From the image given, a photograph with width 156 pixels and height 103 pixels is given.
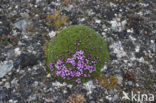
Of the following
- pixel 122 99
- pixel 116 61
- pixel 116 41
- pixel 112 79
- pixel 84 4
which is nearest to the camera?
pixel 122 99

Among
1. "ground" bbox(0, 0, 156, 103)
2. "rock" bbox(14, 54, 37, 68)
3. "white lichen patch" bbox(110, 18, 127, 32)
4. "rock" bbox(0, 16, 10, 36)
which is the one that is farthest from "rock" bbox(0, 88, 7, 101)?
"white lichen patch" bbox(110, 18, 127, 32)

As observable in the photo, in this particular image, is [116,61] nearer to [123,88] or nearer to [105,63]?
[105,63]

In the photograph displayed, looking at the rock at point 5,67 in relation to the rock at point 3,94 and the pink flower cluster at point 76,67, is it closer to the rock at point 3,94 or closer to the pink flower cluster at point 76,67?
the rock at point 3,94

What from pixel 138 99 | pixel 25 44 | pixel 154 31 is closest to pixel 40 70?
pixel 25 44

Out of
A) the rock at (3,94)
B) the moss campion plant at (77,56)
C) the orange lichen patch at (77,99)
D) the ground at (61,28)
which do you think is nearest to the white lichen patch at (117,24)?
the ground at (61,28)

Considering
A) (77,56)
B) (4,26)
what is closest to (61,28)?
(77,56)

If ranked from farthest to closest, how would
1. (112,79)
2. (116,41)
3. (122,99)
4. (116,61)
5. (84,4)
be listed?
(84,4)
(116,41)
(116,61)
(112,79)
(122,99)
